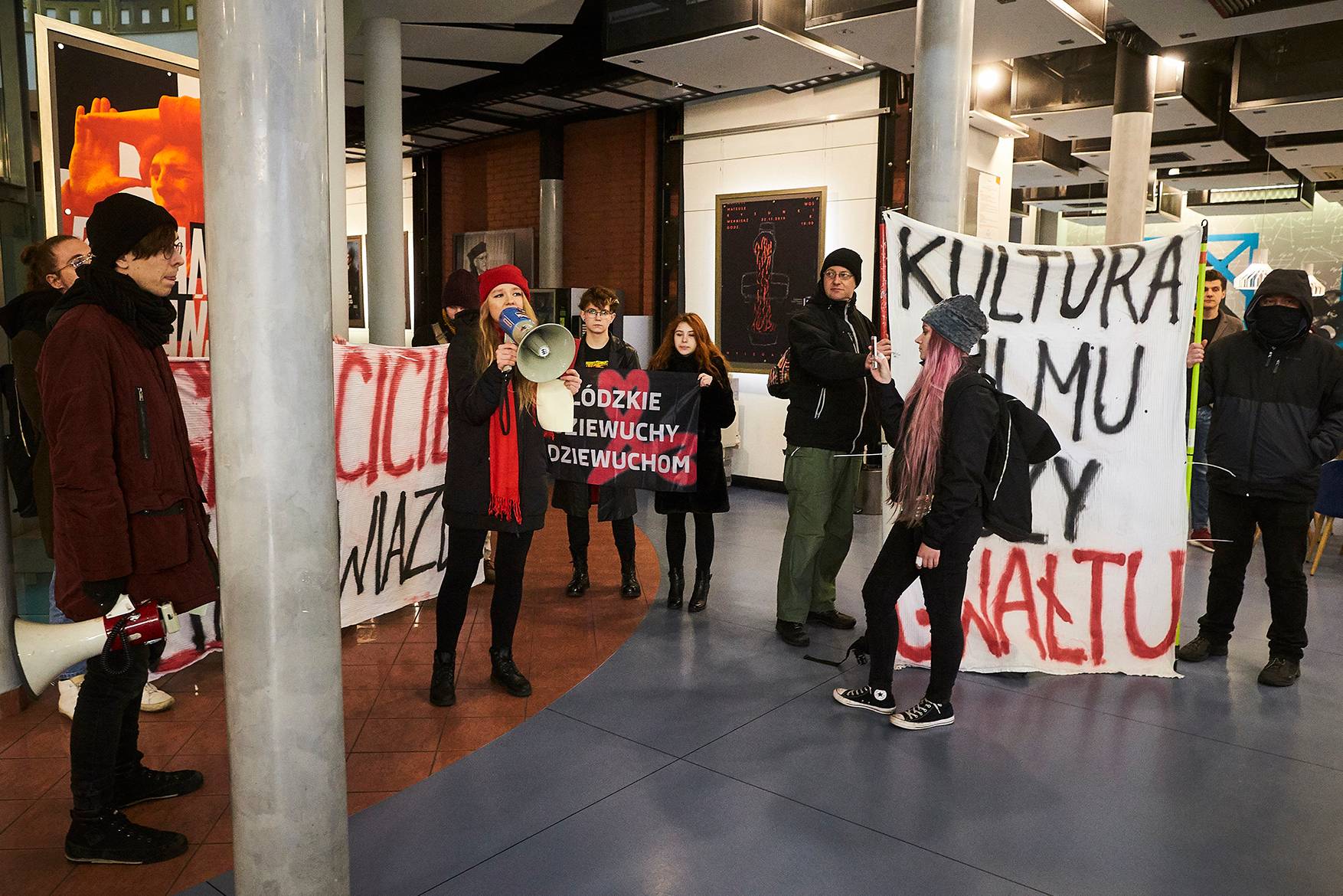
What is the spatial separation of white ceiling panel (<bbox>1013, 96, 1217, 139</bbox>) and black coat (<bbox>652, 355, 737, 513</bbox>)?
582 cm

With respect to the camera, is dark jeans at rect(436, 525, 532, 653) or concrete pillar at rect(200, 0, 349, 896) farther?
dark jeans at rect(436, 525, 532, 653)

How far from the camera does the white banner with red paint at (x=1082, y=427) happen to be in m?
4.05

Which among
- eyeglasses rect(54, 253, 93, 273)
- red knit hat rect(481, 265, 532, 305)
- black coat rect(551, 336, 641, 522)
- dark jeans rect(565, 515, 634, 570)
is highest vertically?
eyeglasses rect(54, 253, 93, 273)

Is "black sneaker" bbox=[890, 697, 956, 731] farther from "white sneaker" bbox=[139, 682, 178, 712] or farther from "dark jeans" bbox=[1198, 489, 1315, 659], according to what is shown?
"white sneaker" bbox=[139, 682, 178, 712]

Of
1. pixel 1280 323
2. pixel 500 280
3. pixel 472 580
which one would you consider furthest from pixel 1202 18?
pixel 472 580

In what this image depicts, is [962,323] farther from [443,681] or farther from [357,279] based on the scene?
[357,279]

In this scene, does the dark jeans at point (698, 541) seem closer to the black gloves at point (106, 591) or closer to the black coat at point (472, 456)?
the black coat at point (472, 456)

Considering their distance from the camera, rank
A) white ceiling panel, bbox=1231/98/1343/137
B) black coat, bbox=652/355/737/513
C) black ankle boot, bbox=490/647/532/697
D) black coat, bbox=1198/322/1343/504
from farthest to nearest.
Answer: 1. white ceiling panel, bbox=1231/98/1343/137
2. black coat, bbox=652/355/737/513
3. black coat, bbox=1198/322/1343/504
4. black ankle boot, bbox=490/647/532/697

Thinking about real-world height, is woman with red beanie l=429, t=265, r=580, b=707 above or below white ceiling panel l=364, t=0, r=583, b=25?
below

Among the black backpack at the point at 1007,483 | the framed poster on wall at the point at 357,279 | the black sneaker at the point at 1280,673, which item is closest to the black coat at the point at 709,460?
the black backpack at the point at 1007,483

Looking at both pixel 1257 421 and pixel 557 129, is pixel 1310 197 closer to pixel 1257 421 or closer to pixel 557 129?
pixel 557 129

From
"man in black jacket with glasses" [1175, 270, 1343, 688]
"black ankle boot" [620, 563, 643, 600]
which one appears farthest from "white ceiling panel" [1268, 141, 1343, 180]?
"black ankle boot" [620, 563, 643, 600]

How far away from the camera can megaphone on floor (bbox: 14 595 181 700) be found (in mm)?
2494

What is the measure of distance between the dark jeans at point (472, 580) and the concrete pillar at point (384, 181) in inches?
156
